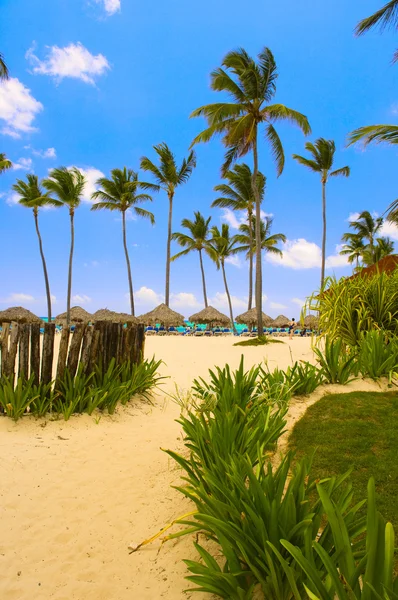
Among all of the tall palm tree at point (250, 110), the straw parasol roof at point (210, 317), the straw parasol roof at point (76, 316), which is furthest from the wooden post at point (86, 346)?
the straw parasol roof at point (210, 317)

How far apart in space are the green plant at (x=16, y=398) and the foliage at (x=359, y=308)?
4.20m

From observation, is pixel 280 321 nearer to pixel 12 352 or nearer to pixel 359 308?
pixel 359 308

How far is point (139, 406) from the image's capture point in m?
5.85

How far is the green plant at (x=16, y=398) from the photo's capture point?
4.66 m

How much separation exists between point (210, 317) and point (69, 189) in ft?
49.0

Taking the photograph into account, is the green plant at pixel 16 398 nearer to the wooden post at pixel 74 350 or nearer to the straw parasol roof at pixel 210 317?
the wooden post at pixel 74 350

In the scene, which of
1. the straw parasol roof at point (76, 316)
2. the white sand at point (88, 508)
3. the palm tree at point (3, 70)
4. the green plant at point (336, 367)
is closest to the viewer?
the white sand at point (88, 508)

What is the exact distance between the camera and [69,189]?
26422 millimetres

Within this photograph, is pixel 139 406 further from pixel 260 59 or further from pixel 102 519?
pixel 260 59

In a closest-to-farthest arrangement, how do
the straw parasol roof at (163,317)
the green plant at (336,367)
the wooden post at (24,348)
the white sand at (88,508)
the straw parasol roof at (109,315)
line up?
the white sand at (88,508), the green plant at (336,367), the wooden post at (24,348), the straw parasol roof at (109,315), the straw parasol roof at (163,317)

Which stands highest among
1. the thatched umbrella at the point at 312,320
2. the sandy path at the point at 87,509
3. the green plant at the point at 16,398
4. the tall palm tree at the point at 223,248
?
the tall palm tree at the point at 223,248

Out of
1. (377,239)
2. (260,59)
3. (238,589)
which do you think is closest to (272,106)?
(260,59)

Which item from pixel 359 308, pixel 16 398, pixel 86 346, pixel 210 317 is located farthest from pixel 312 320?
pixel 16 398

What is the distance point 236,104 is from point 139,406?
49.0 feet
